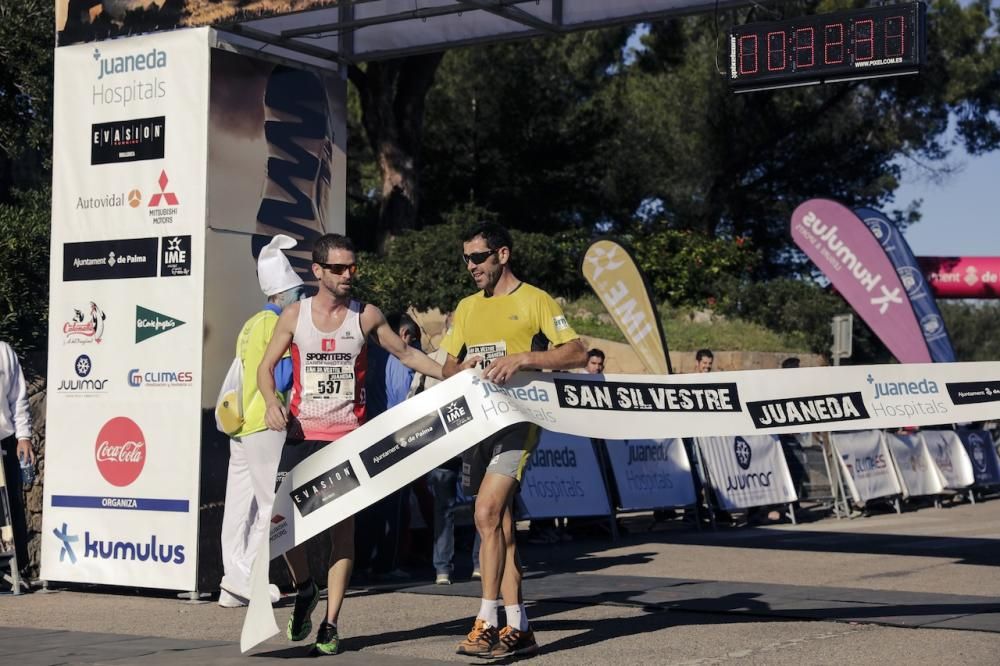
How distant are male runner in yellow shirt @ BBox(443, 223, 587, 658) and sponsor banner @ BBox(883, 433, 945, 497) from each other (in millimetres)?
12799

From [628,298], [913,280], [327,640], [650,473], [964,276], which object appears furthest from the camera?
[964,276]

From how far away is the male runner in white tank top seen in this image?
724cm

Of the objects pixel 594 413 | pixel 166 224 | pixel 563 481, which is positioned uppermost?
pixel 166 224

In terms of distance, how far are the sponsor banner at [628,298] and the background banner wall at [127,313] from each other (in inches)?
347

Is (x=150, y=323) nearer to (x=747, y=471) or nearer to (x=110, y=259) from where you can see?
(x=110, y=259)

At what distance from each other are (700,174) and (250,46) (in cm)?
3046

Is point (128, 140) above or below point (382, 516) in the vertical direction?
above

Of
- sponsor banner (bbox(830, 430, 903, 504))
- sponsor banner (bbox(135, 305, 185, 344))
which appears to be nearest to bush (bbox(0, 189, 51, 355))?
sponsor banner (bbox(135, 305, 185, 344))

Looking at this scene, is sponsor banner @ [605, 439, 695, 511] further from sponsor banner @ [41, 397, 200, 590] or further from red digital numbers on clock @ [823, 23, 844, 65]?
sponsor banner @ [41, 397, 200, 590]

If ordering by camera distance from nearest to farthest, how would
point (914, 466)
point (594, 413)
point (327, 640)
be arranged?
point (327, 640), point (594, 413), point (914, 466)

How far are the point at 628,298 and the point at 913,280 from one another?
726 centimetres

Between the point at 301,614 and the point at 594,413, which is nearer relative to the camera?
the point at 301,614

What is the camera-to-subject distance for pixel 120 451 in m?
9.91

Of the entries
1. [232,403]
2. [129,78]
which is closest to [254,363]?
[232,403]
